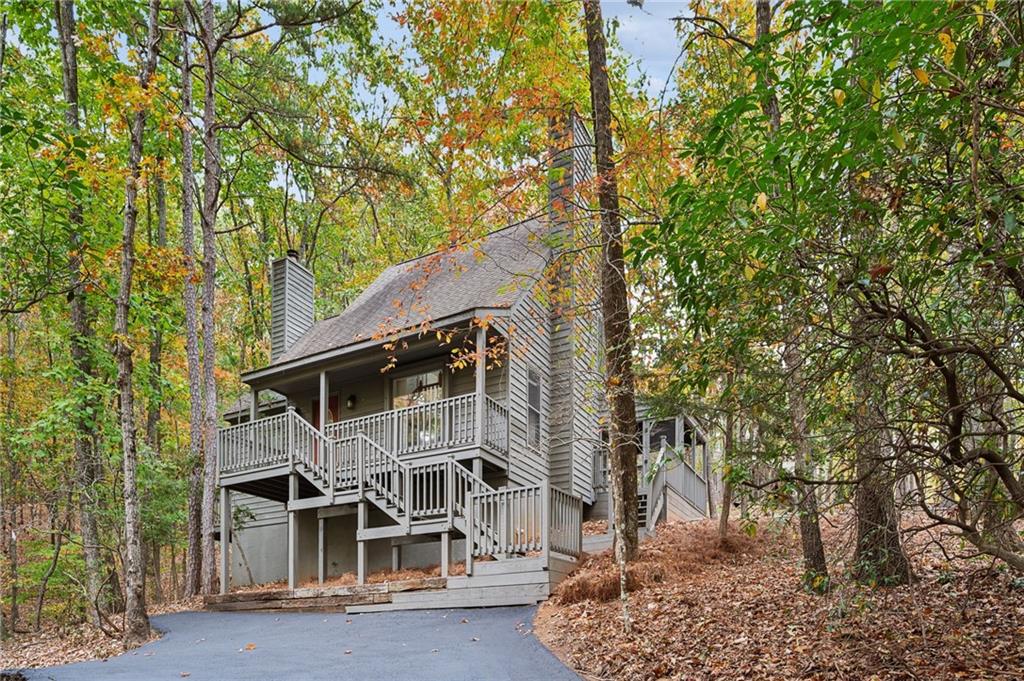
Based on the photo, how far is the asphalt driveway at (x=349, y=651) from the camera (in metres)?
8.30

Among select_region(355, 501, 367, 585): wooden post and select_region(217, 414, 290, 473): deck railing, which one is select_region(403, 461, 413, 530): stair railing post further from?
select_region(217, 414, 290, 473): deck railing

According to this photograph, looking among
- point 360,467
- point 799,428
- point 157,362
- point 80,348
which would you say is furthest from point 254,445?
point 799,428

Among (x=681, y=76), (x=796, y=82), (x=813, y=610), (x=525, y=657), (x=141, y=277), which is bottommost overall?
(x=525, y=657)

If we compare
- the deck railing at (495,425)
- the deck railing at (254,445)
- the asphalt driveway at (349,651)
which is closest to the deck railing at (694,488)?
the deck railing at (495,425)

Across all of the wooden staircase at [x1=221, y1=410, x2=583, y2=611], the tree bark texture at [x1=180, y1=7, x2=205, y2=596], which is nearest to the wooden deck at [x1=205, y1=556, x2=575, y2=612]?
the wooden staircase at [x1=221, y1=410, x2=583, y2=611]

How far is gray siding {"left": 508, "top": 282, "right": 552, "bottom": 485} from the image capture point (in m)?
16.4

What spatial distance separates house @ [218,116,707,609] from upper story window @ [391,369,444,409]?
3cm

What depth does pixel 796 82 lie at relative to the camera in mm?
5242

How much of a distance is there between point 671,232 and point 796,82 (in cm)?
126

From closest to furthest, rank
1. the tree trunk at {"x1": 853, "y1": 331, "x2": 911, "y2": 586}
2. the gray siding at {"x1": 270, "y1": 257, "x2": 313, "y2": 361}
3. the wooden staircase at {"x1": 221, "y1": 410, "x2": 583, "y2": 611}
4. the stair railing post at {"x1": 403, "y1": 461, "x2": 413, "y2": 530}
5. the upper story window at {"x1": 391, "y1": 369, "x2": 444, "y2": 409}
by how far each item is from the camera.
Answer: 1. the tree trunk at {"x1": 853, "y1": 331, "x2": 911, "y2": 586}
2. the wooden staircase at {"x1": 221, "y1": 410, "x2": 583, "y2": 611}
3. the stair railing post at {"x1": 403, "y1": 461, "x2": 413, "y2": 530}
4. the upper story window at {"x1": 391, "y1": 369, "x2": 444, "y2": 409}
5. the gray siding at {"x1": 270, "y1": 257, "x2": 313, "y2": 361}

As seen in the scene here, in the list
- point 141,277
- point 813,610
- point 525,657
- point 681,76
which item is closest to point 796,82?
point 813,610

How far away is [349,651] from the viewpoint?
9.67 metres

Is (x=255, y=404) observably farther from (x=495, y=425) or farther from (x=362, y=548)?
(x=495, y=425)

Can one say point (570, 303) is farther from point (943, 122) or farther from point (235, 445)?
point (943, 122)
